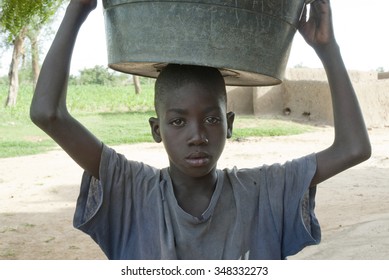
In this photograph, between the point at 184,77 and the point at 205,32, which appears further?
the point at 184,77

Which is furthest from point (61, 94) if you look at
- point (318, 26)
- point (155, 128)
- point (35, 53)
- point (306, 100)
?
point (35, 53)

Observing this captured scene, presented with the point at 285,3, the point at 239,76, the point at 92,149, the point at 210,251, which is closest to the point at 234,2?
the point at 285,3

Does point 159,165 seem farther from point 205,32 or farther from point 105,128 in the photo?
point 205,32

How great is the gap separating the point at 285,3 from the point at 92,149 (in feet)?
2.17

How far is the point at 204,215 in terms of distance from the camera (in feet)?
5.51

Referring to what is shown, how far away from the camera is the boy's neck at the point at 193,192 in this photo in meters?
1.72

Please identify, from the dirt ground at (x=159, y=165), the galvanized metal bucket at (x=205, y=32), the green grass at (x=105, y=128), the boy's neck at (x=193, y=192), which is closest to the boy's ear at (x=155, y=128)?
the boy's neck at (x=193, y=192)

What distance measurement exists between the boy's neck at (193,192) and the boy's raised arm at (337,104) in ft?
1.05

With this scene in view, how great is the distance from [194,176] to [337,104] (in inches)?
18.7

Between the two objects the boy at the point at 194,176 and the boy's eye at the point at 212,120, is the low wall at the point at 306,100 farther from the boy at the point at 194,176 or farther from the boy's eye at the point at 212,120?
the boy's eye at the point at 212,120

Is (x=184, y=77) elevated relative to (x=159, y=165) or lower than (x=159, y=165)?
elevated

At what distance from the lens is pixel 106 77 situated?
4425 cm

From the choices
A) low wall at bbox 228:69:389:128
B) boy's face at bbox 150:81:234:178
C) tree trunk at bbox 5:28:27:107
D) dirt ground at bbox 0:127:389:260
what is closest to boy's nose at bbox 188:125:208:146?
boy's face at bbox 150:81:234:178
